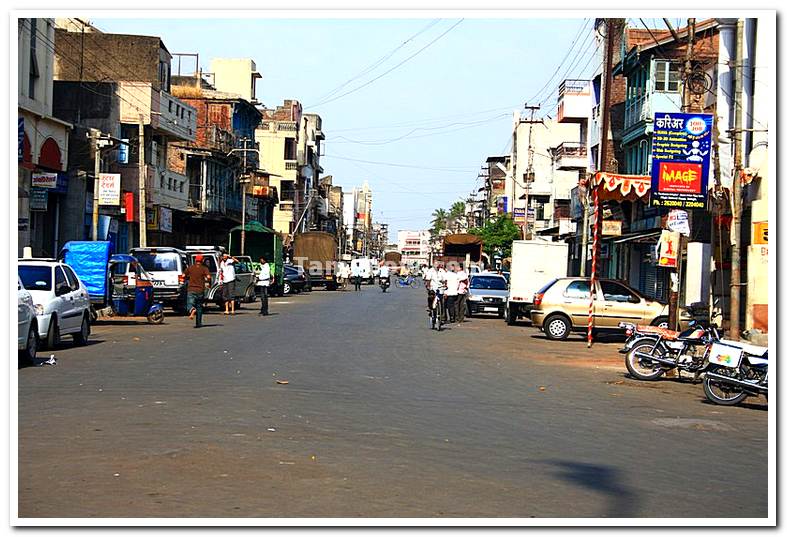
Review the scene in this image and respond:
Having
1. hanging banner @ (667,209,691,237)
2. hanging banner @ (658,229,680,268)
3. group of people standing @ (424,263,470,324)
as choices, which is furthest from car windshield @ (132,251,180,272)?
hanging banner @ (667,209,691,237)

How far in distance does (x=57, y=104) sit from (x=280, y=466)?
4630 centimetres

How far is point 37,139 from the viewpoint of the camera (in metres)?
38.0

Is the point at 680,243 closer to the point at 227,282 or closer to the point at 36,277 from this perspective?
the point at 36,277

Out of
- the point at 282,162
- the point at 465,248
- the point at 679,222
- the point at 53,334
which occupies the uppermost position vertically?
the point at 282,162

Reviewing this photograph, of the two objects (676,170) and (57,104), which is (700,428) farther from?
(57,104)

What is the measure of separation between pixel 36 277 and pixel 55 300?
31.6 inches

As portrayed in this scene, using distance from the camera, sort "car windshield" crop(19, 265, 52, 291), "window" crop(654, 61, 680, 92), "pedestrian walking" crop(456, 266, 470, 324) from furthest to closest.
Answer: "window" crop(654, 61, 680, 92) → "pedestrian walking" crop(456, 266, 470, 324) → "car windshield" crop(19, 265, 52, 291)

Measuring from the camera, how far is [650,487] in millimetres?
8648

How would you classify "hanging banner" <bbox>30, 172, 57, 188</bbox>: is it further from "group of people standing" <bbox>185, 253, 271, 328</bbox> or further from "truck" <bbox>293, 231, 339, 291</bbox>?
"truck" <bbox>293, 231, 339, 291</bbox>

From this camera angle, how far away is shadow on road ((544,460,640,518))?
7712mm

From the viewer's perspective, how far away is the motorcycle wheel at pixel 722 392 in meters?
15.2

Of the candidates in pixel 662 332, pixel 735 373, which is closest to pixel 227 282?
pixel 662 332

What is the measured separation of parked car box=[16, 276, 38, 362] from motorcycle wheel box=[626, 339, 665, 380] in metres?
9.94

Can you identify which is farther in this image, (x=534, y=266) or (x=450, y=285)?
(x=534, y=266)
